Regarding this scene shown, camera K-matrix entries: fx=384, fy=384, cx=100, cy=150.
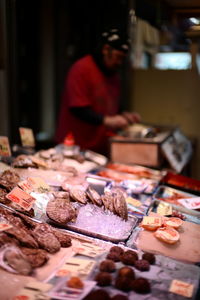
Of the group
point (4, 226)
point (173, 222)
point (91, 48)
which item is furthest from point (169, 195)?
point (91, 48)

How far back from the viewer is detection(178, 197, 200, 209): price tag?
2.80 meters

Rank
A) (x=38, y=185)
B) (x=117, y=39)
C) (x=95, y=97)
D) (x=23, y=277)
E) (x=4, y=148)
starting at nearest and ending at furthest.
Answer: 1. (x=23, y=277)
2. (x=38, y=185)
3. (x=4, y=148)
4. (x=117, y=39)
5. (x=95, y=97)

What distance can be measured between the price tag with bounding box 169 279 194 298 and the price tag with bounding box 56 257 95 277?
1.22 ft

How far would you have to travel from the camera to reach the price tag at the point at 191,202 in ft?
9.20

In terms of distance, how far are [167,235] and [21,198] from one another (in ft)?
2.86

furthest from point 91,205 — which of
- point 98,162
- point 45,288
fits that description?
point 98,162

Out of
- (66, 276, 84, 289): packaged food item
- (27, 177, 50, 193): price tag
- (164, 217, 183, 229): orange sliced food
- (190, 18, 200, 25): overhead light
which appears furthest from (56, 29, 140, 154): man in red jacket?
(66, 276, 84, 289): packaged food item

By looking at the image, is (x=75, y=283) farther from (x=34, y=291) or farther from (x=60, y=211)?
(x=60, y=211)

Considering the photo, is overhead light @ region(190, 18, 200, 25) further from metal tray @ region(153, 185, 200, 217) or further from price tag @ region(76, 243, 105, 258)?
price tag @ region(76, 243, 105, 258)

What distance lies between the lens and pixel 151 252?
2.03 meters

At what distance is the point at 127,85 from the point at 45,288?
17.5 feet

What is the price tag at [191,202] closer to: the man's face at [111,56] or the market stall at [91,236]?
the market stall at [91,236]

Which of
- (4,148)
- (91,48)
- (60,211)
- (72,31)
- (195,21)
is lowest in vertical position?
(60,211)

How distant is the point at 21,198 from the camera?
2.27 meters
